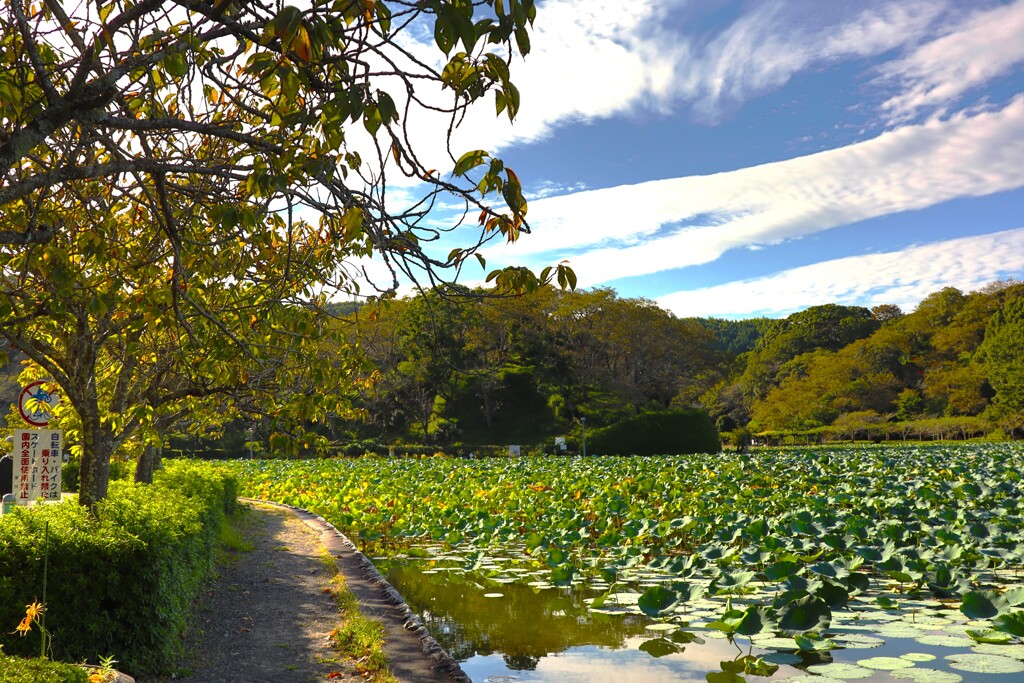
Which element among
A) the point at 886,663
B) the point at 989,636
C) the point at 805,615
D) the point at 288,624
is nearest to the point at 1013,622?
the point at 989,636

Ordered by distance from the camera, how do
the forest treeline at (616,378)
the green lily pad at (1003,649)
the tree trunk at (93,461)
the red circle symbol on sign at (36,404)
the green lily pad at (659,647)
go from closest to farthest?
the green lily pad at (1003,649), the green lily pad at (659,647), the tree trunk at (93,461), the red circle symbol on sign at (36,404), the forest treeline at (616,378)

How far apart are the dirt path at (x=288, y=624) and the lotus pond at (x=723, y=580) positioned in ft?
1.34

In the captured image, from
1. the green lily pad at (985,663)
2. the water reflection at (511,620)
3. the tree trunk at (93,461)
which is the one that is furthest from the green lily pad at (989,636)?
the tree trunk at (93,461)

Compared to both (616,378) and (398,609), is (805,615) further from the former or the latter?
(616,378)

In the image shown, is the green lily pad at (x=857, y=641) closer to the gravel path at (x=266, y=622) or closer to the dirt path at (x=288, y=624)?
the dirt path at (x=288, y=624)

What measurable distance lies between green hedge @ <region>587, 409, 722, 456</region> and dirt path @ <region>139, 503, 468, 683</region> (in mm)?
21353

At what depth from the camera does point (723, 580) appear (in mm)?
5770

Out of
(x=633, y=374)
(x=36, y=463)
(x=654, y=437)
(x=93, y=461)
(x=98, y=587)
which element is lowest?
(x=654, y=437)

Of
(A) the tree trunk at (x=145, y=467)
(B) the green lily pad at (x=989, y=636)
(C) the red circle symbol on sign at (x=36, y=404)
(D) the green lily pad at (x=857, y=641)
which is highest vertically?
(C) the red circle symbol on sign at (x=36, y=404)

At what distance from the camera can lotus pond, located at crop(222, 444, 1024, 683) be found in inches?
188

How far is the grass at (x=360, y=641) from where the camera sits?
4.87 m

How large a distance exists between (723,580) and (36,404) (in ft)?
23.4

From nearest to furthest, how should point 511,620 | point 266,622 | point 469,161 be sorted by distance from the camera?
point 469,161
point 511,620
point 266,622

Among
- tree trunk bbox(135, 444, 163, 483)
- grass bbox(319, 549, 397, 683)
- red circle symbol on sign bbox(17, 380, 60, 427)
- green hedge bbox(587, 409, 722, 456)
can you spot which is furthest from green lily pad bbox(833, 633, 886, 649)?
green hedge bbox(587, 409, 722, 456)
